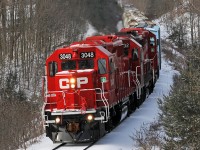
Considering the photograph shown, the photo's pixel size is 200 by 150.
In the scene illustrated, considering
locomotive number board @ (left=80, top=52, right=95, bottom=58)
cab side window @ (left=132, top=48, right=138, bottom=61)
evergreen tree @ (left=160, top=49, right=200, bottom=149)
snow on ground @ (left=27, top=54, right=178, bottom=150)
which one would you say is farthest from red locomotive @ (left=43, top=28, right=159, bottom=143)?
evergreen tree @ (left=160, top=49, right=200, bottom=149)

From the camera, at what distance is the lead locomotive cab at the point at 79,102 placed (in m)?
13.3

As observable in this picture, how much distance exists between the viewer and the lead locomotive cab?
13.3m

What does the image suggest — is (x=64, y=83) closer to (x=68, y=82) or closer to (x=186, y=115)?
(x=68, y=82)

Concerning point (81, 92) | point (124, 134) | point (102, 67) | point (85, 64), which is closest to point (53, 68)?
point (85, 64)

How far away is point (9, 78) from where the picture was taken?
3512 centimetres

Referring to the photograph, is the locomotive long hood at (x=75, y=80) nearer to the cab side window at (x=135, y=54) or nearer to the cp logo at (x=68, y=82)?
the cp logo at (x=68, y=82)

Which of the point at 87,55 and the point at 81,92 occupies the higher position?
the point at 87,55

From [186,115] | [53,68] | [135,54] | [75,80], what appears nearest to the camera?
[186,115]

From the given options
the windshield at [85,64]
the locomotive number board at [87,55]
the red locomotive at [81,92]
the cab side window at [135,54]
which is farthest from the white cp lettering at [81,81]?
the cab side window at [135,54]

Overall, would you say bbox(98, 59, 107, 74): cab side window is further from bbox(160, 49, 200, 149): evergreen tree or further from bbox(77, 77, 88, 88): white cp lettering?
bbox(160, 49, 200, 149): evergreen tree

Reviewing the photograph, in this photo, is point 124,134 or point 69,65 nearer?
point 69,65

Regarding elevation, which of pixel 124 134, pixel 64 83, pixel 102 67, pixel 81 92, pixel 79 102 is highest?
pixel 102 67

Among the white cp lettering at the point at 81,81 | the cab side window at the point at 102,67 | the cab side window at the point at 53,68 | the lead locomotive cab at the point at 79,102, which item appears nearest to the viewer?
the lead locomotive cab at the point at 79,102

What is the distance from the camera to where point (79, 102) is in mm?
13359
